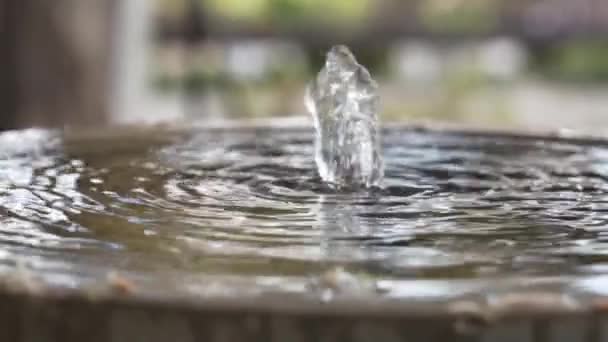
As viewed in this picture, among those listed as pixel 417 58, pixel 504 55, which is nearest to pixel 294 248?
pixel 417 58

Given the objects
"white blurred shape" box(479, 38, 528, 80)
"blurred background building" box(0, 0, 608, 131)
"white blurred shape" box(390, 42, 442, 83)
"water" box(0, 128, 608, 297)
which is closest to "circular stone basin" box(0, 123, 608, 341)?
"water" box(0, 128, 608, 297)

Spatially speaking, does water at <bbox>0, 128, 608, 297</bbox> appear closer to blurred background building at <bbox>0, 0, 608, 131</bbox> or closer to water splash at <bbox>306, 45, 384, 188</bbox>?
water splash at <bbox>306, 45, 384, 188</bbox>

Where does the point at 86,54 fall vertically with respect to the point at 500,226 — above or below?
above

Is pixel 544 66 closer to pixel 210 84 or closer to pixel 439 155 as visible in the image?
pixel 210 84

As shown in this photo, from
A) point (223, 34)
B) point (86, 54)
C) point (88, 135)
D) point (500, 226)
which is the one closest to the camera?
point (500, 226)

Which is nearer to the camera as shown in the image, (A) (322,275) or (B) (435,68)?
(A) (322,275)

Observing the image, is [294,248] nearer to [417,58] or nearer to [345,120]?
[345,120]

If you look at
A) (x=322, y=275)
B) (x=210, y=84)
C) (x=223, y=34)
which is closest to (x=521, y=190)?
(x=322, y=275)
